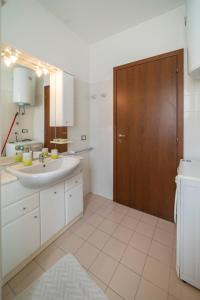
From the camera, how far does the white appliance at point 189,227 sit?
106 centimetres

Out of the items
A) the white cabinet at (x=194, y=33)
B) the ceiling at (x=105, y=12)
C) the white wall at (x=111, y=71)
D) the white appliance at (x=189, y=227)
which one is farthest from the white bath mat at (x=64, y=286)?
the ceiling at (x=105, y=12)

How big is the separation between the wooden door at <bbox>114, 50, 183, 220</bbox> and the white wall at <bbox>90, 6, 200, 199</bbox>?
10 cm

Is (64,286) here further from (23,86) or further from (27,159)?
(23,86)

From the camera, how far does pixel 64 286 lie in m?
1.13

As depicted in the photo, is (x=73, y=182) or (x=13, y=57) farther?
(x=73, y=182)

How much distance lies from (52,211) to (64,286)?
603 millimetres

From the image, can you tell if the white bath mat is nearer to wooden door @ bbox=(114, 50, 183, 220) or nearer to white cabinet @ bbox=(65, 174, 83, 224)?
white cabinet @ bbox=(65, 174, 83, 224)

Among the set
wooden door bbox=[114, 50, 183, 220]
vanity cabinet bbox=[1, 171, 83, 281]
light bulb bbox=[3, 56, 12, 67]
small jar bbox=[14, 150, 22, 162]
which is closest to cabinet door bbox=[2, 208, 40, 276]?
vanity cabinet bbox=[1, 171, 83, 281]

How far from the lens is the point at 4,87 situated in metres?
1.44

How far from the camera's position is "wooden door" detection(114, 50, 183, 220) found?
1.79 meters

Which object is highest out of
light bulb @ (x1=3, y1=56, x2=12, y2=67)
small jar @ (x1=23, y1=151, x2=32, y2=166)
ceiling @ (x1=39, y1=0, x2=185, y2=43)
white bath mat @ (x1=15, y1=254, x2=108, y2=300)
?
ceiling @ (x1=39, y1=0, x2=185, y2=43)

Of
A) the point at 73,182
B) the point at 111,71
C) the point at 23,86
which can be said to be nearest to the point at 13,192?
the point at 73,182

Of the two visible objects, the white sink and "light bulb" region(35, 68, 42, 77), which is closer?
the white sink

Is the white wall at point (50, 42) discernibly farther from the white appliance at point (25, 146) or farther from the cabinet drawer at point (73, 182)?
the cabinet drawer at point (73, 182)
